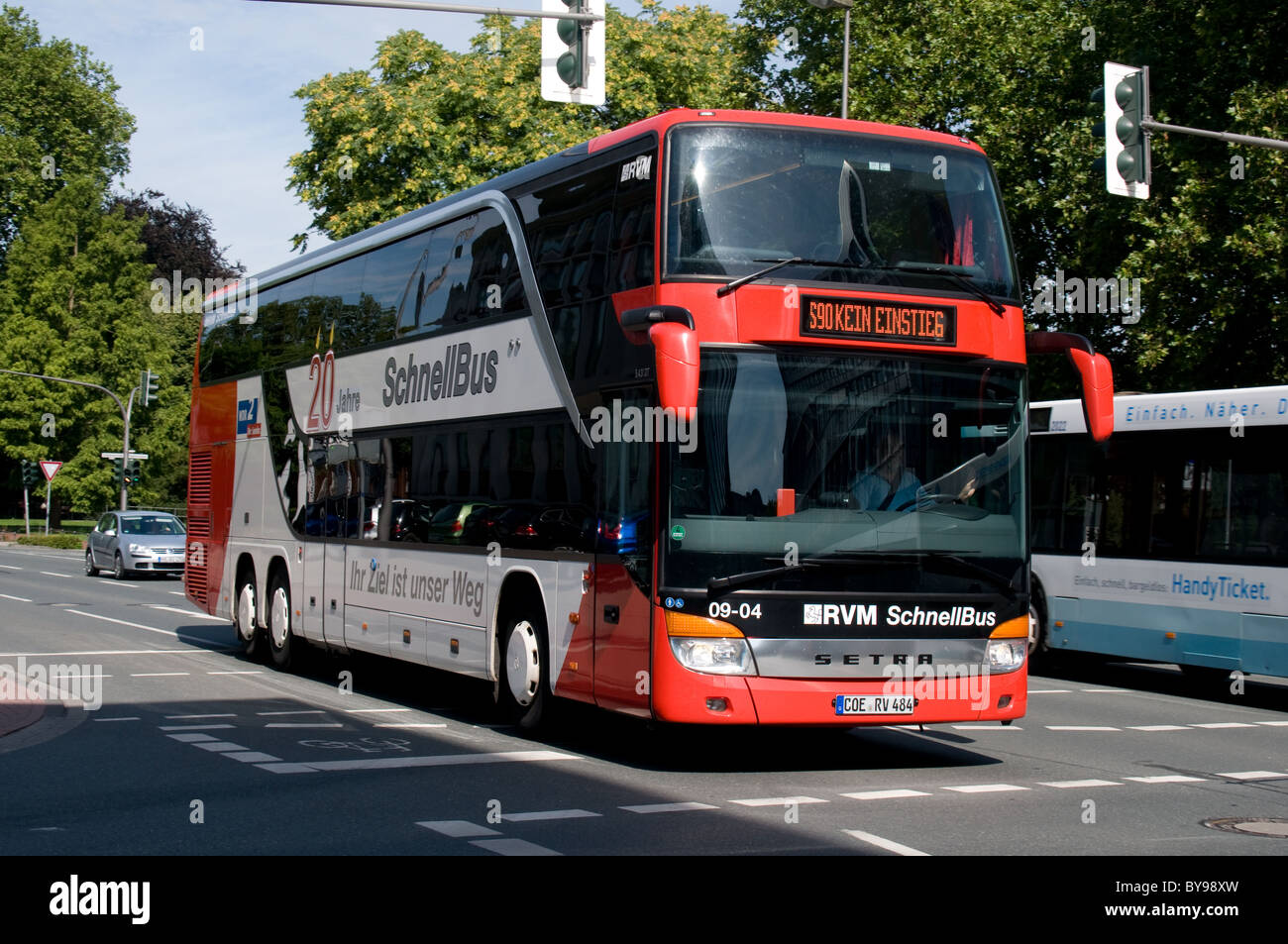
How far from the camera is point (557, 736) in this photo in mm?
12055

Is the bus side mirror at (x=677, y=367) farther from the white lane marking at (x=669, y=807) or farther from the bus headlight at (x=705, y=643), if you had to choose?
the white lane marking at (x=669, y=807)

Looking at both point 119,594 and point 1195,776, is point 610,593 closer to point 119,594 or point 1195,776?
point 1195,776

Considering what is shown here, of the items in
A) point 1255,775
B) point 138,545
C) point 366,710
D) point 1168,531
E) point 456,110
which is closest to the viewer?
point 1255,775

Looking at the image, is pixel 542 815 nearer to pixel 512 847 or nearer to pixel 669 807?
pixel 669 807

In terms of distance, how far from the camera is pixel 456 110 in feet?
131

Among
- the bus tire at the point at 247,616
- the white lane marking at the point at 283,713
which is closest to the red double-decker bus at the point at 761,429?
the white lane marking at the point at 283,713

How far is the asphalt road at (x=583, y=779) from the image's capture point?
798 cm

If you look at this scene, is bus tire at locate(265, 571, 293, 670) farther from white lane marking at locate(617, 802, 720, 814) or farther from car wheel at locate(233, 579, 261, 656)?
white lane marking at locate(617, 802, 720, 814)

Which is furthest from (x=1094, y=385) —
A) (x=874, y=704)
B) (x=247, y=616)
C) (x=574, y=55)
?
(x=247, y=616)

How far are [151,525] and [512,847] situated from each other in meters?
32.3

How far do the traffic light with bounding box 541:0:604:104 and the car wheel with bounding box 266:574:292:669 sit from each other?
7.50 m

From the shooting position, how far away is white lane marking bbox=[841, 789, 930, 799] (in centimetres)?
949

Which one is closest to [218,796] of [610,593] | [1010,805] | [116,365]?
[610,593]

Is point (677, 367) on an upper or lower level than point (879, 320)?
lower
